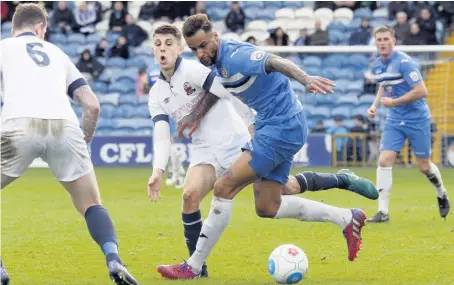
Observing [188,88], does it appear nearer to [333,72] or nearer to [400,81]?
[400,81]

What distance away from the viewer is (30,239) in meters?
10.4

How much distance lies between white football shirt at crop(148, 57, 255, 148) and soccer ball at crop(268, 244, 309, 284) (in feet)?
3.82

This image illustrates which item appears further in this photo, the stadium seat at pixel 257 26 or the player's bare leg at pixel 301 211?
the stadium seat at pixel 257 26

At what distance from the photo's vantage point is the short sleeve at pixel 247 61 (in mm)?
7285

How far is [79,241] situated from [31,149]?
3.58m

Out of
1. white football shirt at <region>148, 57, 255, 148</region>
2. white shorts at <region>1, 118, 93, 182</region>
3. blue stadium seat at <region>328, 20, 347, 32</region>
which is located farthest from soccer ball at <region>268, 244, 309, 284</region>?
blue stadium seat at <region>328, 20, 347, 32</region>

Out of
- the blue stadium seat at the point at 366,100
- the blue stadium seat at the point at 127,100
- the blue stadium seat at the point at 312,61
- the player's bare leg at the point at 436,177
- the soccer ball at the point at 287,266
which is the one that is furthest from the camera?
the blue stadium seat at the point at 127,100

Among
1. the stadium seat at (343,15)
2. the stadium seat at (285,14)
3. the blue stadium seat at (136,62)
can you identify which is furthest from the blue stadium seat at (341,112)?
the blue stadium seat at (136,62)

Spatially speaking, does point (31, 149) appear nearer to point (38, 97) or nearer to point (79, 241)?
point (38, 97)

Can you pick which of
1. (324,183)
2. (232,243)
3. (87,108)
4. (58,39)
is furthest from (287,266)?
(58,39)

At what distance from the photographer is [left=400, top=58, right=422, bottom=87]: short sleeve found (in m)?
11.6

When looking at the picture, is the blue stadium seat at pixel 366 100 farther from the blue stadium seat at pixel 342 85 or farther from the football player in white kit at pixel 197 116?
the football player in white kit at pixel 197 116

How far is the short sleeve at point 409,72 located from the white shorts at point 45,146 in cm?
569

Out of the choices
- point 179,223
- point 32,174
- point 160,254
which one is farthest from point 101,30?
point 160,254
